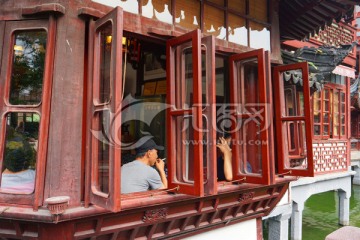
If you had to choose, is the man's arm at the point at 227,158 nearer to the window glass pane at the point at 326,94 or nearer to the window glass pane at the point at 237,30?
the window glass pane at the point at 237,30

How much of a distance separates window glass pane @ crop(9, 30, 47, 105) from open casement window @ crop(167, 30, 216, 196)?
1.37 metres

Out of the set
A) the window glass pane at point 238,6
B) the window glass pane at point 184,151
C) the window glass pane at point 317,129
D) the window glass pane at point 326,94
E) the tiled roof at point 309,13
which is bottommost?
the window glass pane at point 184,151

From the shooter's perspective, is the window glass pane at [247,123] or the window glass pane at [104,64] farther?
the window glass pane at [247,123]

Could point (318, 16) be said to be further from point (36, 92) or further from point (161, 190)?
point (36, 92)

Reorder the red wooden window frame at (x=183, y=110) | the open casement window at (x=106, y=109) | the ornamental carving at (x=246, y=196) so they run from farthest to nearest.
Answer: the ornamental carving at (x=246, y=196) → the red wooden window frame at (x=183, y=110) → the open casement window at (x=106, y=109)

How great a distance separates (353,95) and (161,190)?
17.3 m

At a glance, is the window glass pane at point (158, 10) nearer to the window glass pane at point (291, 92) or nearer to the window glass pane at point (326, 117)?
the window glass pane at point (291, 92)

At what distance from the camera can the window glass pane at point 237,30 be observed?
192 inches

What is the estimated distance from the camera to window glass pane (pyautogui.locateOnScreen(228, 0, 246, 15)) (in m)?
4.91

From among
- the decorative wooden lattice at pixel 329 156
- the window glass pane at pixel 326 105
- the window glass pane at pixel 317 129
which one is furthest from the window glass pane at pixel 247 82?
the window glass pane at pixel 326 105

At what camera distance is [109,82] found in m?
3.07

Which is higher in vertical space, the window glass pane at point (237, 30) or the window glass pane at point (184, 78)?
the window glass pane at point (237, 30)

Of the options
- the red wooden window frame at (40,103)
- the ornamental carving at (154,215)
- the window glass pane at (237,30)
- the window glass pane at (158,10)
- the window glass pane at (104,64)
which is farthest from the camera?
the window glass pane at (237,30)

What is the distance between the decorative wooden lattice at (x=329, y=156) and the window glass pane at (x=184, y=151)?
7001 mm
